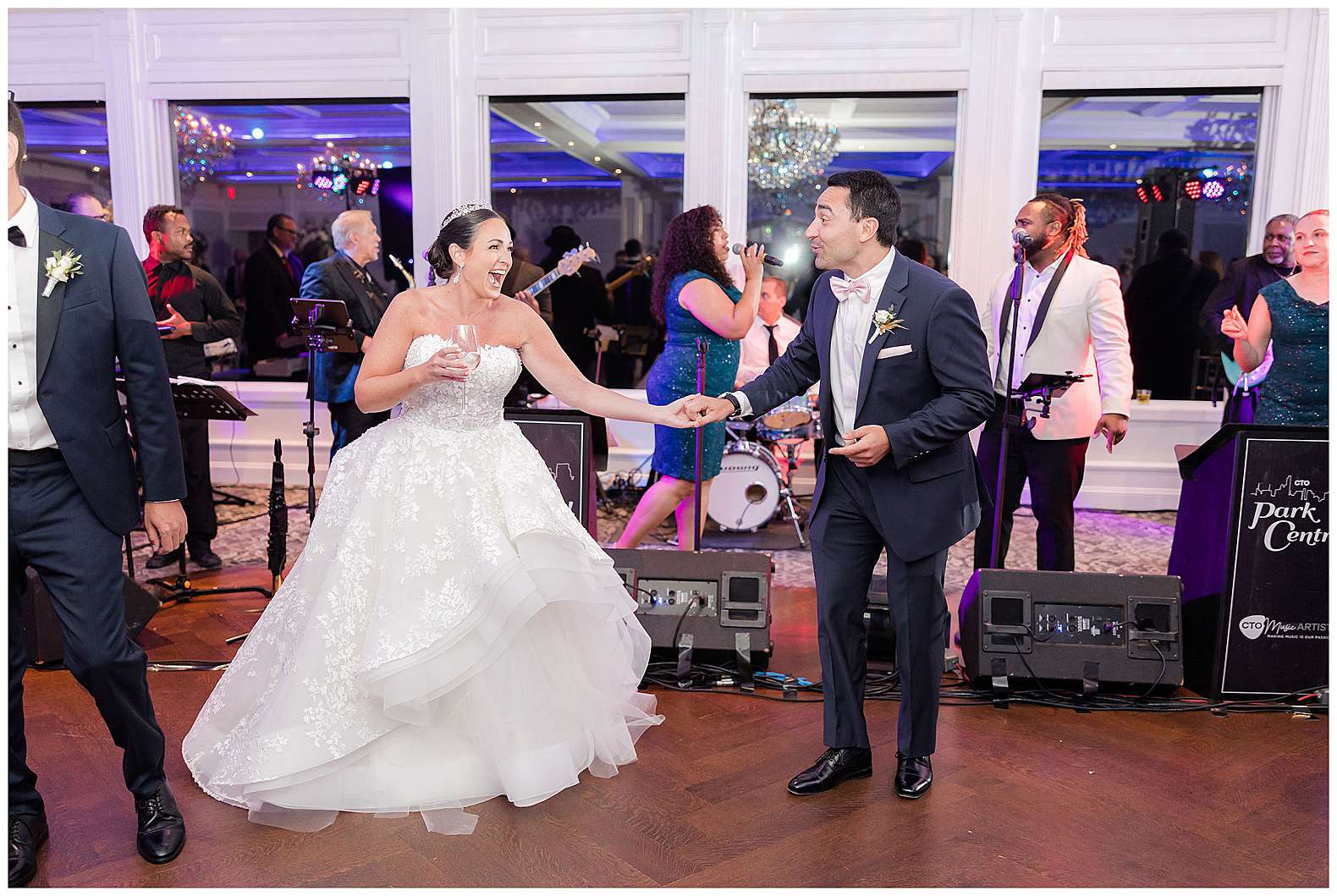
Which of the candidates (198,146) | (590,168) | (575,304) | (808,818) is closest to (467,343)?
(808,818)

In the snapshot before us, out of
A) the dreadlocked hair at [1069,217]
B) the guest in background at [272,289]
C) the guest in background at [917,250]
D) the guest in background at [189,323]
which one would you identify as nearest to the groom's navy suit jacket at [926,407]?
the dreadlocked hair at [1069,217]

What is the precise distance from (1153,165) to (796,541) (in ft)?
12.3

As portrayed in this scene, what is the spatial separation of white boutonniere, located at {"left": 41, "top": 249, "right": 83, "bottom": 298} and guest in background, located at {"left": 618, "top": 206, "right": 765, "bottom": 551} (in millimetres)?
2709

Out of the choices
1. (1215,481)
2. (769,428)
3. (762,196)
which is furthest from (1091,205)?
(1215,481)

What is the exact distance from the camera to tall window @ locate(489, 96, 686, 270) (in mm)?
7293

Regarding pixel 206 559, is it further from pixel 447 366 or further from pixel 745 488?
pixel 447 366

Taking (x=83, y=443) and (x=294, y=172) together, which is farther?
(x=294, y=172)

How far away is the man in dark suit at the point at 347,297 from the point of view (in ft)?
16.3

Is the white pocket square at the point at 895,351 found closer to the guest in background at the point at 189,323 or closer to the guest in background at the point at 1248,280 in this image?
the guest in background at the point at 189,323

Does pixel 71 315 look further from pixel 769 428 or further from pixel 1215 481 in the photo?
pixel 769 428

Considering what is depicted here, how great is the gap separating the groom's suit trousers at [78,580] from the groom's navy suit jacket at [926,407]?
1.93 m

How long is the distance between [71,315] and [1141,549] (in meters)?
5.47

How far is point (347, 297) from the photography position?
503 cm

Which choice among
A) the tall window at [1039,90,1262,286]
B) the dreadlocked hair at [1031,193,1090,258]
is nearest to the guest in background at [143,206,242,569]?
the dreadlocked hair at [1031,193,1090,258]
